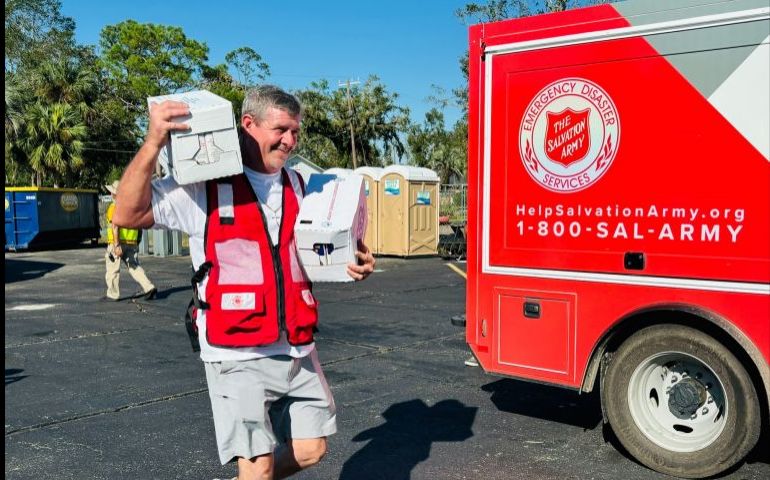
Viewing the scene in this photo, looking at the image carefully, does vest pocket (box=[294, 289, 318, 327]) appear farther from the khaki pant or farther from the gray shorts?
the khaki pant

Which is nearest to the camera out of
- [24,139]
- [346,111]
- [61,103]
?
[24,139]

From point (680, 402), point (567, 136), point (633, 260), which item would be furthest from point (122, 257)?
point (680, 402)

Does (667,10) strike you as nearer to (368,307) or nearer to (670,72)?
(670,72)

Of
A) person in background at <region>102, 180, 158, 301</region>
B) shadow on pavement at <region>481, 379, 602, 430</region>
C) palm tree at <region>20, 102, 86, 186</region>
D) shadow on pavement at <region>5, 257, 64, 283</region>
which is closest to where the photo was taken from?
shadow on pavement at <region>481, 379, 602, 430</region>

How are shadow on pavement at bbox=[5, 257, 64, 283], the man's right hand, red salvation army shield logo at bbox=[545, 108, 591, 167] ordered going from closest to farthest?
the man's right hand → red salvation army shield logo at bbox=[545, 108, 591, 167] → shadow on pavement at bbox=[5, 257, 64, 283]

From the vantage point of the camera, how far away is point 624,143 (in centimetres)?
436

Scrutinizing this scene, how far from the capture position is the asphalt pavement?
4.39 m

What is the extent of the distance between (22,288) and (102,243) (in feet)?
43.5

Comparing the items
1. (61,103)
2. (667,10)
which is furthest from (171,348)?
(61,103)

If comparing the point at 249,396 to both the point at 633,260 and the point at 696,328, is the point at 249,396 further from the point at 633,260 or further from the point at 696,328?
the point at 696,328

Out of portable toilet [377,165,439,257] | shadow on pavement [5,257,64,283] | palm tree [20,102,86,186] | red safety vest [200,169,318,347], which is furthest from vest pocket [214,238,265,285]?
palm tree [20,102,86,186]

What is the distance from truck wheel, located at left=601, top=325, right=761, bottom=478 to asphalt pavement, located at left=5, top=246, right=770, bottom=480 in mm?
214

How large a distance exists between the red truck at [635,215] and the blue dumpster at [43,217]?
2053 centimetres

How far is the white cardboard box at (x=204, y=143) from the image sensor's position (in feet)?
7.88
